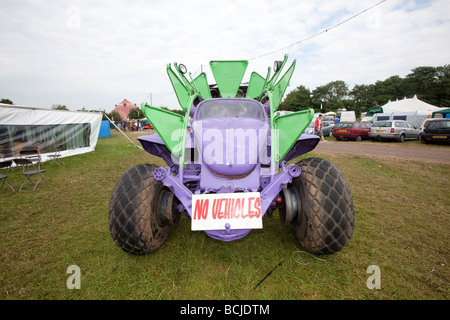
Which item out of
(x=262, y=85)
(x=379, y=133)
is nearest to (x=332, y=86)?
(x=379, y=133)

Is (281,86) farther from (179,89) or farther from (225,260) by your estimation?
(225,260)

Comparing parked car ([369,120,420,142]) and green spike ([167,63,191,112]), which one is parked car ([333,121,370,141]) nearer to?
parked car ([369,120,420,142])

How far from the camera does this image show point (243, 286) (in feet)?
7.11

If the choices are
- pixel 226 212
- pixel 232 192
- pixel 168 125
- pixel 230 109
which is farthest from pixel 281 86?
pixel 226 212

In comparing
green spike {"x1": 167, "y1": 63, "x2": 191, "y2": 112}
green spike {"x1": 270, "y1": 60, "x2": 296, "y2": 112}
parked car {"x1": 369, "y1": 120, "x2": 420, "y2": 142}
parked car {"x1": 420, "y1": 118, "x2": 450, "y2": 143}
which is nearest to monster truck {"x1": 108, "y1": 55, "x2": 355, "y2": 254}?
green spike {"x1": 270, "y1": 60, "x2": 296, "y2": 112}

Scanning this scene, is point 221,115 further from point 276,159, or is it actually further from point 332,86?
point 332,86

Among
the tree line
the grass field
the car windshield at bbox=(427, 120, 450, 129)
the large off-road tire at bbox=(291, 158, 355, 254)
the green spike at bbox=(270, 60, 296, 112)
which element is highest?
the tree line

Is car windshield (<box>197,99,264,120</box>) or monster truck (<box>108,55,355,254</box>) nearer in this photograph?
monster truck (<box>108,55,355,254</box>)

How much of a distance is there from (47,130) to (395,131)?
834 inches

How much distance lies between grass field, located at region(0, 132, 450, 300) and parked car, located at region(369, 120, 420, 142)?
506 inches

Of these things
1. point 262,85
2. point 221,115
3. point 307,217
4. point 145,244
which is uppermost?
point 262,85

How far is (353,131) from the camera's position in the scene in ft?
52.8

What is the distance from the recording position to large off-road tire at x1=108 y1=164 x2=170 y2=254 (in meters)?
2.36
